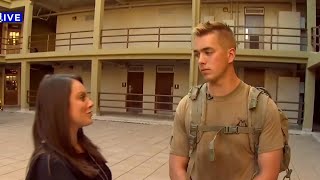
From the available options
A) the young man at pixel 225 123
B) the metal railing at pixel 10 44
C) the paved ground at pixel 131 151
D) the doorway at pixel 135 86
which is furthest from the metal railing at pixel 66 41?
the young man at pixel 225 123

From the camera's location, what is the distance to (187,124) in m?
2.09

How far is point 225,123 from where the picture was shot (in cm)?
197

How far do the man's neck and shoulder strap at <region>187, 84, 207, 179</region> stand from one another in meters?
0.07

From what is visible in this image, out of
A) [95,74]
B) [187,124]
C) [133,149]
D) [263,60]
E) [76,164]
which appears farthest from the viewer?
[95,74]

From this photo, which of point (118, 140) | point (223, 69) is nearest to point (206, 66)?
point (223, 69)

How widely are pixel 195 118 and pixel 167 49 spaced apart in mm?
13204

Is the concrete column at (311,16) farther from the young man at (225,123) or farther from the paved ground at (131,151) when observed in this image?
the young man at (225,123)

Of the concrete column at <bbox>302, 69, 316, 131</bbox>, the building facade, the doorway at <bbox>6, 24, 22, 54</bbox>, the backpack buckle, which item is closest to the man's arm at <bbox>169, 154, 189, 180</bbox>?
the backpack buckle

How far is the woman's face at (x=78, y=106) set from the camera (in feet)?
5.78

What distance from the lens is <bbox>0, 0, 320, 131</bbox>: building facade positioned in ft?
48.9

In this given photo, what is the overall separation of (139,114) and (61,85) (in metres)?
16.4

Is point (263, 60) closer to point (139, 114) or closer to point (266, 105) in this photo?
point (139, 114)

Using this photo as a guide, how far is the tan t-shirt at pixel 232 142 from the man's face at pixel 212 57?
14 cm

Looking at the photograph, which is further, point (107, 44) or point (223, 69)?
point (107, 44)
